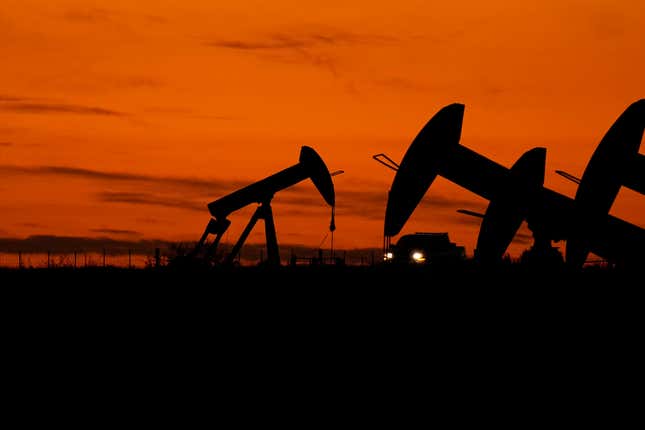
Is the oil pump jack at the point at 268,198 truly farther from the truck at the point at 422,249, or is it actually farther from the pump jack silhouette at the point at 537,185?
the pump jack silhouette at the point at 537,185

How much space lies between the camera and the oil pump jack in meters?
30.1

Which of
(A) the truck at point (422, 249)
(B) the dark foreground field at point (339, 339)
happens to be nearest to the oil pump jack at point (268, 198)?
(A) the truck at point (422, 249)

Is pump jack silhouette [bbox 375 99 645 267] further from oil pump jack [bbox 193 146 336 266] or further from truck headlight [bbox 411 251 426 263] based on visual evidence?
truck headlight [bbox 411 251 426 263]

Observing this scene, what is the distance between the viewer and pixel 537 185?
19281mm

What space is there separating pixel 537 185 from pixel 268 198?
549 inches

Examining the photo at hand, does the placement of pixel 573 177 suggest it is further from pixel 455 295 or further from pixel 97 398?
pixel 97 398

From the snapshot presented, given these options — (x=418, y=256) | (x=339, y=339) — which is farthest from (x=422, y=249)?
(x=339, y=339)

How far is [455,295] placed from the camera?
18.7 metres

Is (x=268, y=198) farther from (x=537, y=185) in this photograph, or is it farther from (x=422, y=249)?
(x=537, y=185)

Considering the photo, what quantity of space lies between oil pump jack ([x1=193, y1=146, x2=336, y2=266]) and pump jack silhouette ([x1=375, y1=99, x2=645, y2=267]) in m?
10.8

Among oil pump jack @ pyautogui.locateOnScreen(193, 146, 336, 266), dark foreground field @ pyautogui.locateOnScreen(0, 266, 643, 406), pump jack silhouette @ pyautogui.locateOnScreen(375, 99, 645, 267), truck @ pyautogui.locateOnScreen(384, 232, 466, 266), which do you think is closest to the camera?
dark foreground field @ pyautogui.locateOnScreen(0, 266, 643, 406)

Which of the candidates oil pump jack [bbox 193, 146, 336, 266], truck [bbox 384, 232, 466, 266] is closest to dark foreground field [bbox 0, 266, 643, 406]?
oil pump jack [bbox 193, 146, 336, 266]

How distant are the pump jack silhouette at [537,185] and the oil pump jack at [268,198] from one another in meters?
10.8

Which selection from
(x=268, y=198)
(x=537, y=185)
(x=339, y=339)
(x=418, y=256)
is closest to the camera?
(x=339, y=339)
